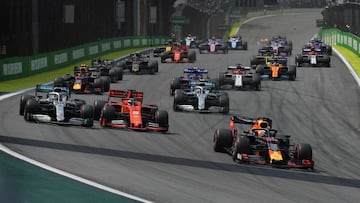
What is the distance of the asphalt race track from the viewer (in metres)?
15.8

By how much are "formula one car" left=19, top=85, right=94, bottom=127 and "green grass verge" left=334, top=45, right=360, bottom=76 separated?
23.0 m

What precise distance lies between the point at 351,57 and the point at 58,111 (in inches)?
1356

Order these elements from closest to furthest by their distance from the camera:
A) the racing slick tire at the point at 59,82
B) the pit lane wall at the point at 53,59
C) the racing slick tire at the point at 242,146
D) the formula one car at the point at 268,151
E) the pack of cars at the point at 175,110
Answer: the formula one car at the point at 268,151 → the racing slick tire at the point at 242,146 → the pack of cars at the point at 175,110 → the racing slick tire at the point at 59,82 → the pit lane wall at the point at 53,59

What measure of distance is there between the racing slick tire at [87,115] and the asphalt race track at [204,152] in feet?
1.22

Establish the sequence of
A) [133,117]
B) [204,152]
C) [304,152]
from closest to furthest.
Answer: [304,152] → [204,152] → [133,117]

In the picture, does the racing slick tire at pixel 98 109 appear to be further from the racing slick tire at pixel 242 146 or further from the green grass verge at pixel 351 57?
the green grass verge at pixel 351 57

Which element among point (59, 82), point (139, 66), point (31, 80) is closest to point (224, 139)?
point (59, 82)

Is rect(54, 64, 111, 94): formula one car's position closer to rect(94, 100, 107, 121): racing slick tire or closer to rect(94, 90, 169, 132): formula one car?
rect(94, 100, 107, 121): racing slick tire

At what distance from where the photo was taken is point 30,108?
24.2 metres

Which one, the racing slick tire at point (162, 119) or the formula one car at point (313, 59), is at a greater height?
the formula one car at point (313, 59)

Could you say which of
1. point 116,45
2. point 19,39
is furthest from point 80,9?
point 19,39

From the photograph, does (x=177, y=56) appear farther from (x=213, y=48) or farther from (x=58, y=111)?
(x=58, y=111)

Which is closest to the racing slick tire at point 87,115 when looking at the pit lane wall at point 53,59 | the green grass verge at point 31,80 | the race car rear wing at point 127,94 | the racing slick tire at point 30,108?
the racing slick tire at point 30,108

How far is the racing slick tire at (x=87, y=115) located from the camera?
2389 cm
